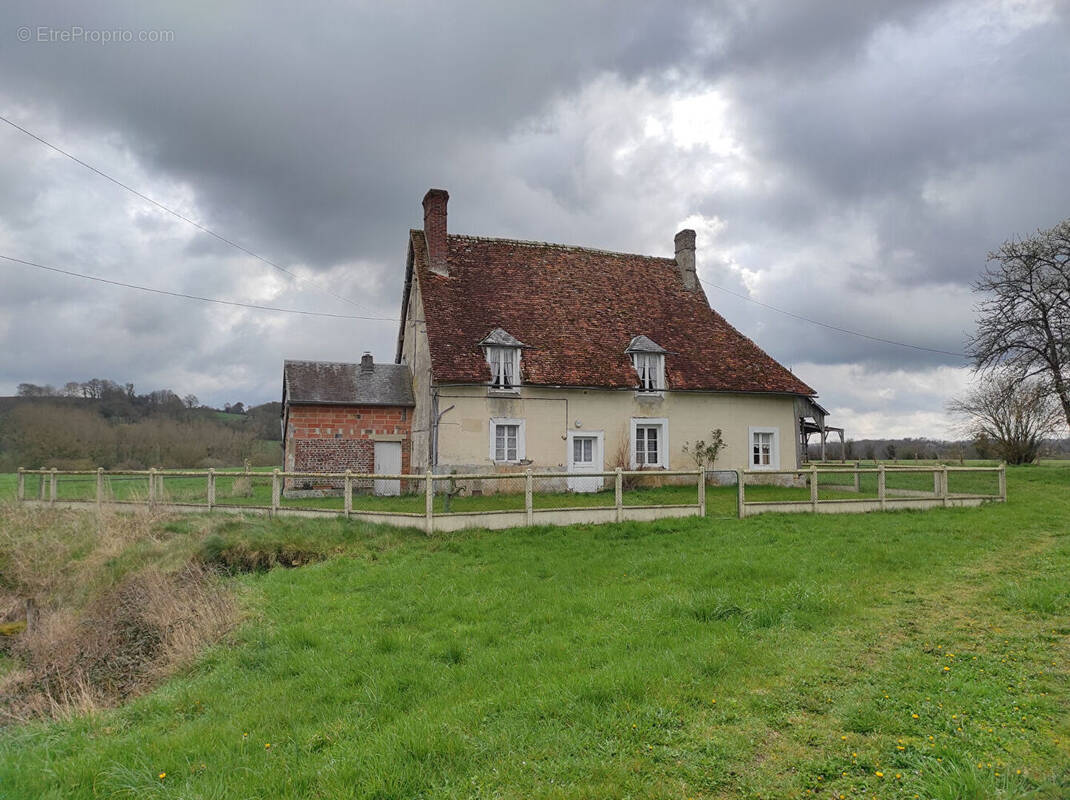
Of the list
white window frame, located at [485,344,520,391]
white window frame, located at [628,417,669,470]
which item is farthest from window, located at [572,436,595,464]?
white window frame, located at [485,344,520,391]

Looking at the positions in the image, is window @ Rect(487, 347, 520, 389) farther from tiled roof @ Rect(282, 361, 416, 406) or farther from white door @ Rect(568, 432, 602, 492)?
tiled roof @ Rect(282, 361, 416, 406)

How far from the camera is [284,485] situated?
19.8m

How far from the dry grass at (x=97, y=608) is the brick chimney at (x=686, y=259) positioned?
19.2 m

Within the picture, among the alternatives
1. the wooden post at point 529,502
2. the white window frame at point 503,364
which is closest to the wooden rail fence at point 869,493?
the wooden post at point 529,502

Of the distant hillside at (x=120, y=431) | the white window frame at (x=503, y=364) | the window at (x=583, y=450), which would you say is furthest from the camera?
the distant hillside at (x=120, y=431)

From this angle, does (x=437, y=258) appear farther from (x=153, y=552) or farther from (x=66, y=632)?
(x=66, y=632)

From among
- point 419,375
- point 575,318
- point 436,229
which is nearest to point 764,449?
point 575,318

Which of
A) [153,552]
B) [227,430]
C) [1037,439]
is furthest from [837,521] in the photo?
[227,430]

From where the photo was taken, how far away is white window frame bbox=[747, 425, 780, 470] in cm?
2209

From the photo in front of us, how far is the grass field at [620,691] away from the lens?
13.3ft

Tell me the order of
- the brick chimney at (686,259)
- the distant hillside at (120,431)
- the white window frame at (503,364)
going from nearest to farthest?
the white window frame at (503,364) → the brick chimney at (686,259) → the distant hillside at (120,431)

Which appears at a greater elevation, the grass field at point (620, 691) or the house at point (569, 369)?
the house at point (569, 369)

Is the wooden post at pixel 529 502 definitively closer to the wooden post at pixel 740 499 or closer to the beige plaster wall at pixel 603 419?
the wooden post at pixel 740 499

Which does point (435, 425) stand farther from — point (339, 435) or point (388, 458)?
point (339, 435)
